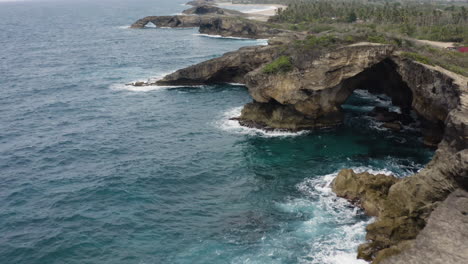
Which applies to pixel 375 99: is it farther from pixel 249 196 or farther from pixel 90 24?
pixel 90 24

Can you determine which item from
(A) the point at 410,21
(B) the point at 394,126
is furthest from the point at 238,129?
(A) the point at 410,21

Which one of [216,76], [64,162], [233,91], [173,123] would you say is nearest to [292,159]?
[173,123]

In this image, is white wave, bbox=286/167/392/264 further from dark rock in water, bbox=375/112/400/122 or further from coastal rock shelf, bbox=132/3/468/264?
dark rock in water, bbox=375/112/400/122

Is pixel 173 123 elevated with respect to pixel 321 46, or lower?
lower

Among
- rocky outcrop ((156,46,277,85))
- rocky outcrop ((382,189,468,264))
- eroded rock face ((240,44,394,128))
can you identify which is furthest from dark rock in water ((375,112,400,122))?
rocky outcrop ((382,189,468,264))

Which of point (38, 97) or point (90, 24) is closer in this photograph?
point (38, 97)
